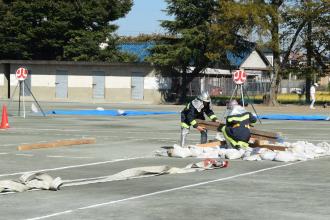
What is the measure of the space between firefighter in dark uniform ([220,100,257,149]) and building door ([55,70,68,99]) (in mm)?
44038

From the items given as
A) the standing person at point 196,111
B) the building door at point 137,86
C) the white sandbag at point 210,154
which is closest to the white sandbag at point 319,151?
the white sandbag at point 210,154

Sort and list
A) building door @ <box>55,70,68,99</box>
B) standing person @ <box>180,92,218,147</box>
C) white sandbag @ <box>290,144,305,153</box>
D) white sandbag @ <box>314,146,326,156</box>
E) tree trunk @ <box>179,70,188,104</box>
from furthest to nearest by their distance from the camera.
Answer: building door @ <box>55,70,68,99</box>, tree trunk @ <box>179,70,188,104</box>, standing person @ <box>180,92,218,147</box>, white sandbag @ <box>314,146,326,156</box>, white sandbag @ <box>290,144,305,153</box>

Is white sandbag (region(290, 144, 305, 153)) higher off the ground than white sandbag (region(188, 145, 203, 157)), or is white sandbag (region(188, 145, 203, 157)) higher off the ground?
white sandbag (region(290, 144, 305, 153))

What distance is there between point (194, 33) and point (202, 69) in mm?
5271

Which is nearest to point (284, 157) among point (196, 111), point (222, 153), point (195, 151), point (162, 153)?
point (222, 153)

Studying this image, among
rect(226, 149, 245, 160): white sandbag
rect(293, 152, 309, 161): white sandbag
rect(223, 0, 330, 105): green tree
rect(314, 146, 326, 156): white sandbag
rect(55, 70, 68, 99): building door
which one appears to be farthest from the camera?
rect(55, 70, 68, 99): building door

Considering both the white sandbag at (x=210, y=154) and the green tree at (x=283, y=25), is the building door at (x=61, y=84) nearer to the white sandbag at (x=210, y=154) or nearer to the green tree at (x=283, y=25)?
the green tree at (x=283, y=25)

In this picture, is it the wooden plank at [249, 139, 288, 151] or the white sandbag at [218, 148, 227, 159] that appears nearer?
the white sandbag at [218, 148, 227, 159]

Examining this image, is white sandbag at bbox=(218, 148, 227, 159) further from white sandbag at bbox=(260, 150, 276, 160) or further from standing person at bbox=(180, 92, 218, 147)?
standing person at bbox=(180, 92, 218, 147)

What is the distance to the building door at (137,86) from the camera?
56.2 m

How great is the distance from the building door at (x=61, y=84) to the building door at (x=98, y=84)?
288 cm

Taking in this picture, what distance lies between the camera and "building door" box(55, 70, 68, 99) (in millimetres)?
59312

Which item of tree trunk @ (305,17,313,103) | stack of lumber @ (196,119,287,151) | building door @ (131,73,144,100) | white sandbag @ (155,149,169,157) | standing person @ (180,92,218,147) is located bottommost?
white sandbag @ (155,149,169,157)

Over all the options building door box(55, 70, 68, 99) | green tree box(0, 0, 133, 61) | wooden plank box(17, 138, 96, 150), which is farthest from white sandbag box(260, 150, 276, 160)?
green tree box(0, 0, 133, 61)
